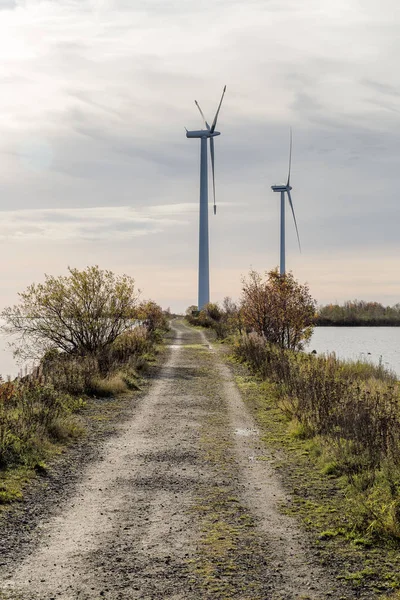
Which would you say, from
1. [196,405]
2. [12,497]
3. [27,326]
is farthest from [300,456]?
[27,326]

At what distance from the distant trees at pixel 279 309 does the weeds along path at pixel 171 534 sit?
20.4m

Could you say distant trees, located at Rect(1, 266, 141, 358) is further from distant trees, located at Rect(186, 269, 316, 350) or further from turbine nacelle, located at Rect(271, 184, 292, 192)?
turbine nacelle, located at Rect(271, 184, 292, 192)

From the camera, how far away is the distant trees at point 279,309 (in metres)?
33.4

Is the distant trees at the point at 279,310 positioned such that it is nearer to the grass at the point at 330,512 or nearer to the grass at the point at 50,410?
the grass at the point at 50,410

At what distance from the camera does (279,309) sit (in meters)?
33.4

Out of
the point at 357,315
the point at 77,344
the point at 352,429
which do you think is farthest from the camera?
the point at 357,315

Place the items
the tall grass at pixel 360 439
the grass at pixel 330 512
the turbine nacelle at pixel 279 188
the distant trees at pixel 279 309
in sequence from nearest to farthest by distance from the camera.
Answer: the grass at pixel 330 512 → the tall grass at pixel 360 439 → the distant trees at pixel 279 309 → the turbine nacelle at pixel 279 188

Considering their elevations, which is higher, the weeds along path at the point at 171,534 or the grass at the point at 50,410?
the grass at the point at 50,410

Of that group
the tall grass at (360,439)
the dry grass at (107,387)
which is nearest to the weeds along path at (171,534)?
the tall grass at (360,439)

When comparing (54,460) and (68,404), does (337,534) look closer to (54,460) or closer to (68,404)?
(54,460)

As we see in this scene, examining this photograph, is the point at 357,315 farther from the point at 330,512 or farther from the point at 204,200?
the point at 330,512

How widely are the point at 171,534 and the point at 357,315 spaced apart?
92.4 metres

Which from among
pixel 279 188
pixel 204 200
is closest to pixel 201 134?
pixel 204 200

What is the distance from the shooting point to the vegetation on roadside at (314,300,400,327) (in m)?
95.6
